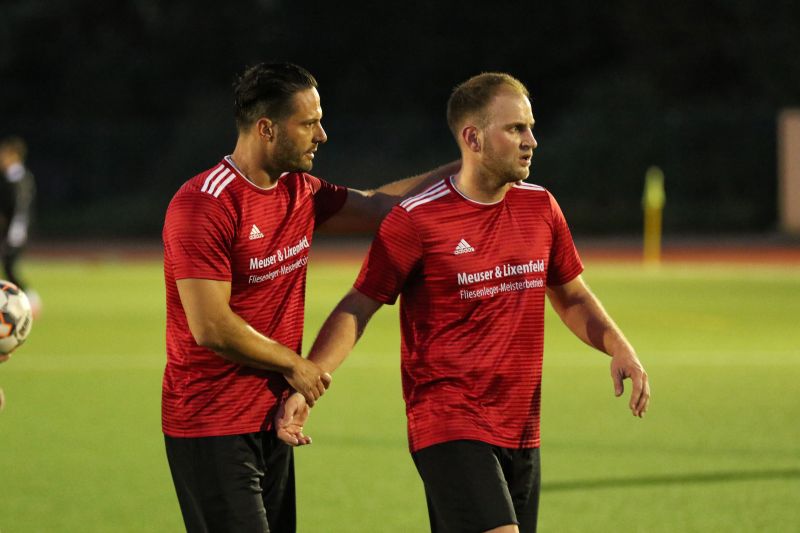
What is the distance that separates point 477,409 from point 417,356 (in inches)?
11.9

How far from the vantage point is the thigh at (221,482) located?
512 centimetres

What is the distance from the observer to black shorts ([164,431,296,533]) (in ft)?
16.8

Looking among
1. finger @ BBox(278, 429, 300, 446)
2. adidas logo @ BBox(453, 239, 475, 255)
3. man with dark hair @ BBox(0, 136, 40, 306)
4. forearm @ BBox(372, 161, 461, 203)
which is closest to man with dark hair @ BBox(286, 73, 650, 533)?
adidas logo @ BBox(453, 239, 475, 255)

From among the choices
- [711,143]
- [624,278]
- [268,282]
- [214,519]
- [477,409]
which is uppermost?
[711,143]

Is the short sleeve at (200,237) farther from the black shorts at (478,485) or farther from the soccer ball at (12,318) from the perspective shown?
the black shorts at (478,485)

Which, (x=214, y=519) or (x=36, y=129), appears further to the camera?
(x=36, y=129)

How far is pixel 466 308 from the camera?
5.28 metres

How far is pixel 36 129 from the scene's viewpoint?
4638 cm

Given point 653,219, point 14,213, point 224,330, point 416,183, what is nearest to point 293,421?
point 224,330

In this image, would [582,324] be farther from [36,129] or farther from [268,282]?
[36,129]

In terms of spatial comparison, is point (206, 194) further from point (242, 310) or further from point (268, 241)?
point (242, 310)

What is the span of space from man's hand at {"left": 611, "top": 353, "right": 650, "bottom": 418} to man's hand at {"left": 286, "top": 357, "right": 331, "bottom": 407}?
108cm

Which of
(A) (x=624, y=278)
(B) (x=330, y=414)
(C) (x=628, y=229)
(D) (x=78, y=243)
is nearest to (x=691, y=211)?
(C) (x=628, y=229)

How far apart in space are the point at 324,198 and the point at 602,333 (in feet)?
3.99
